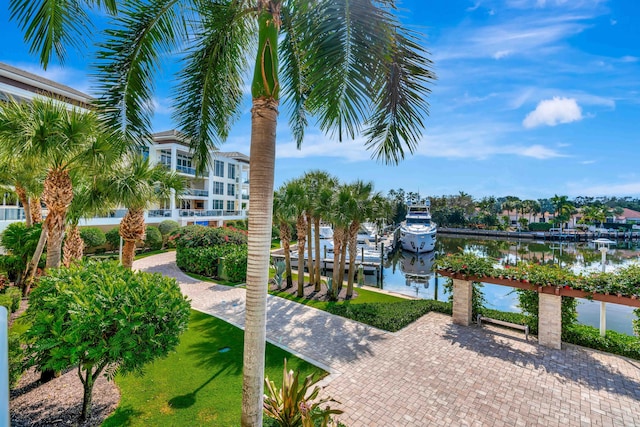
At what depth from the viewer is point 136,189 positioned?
10.0 m

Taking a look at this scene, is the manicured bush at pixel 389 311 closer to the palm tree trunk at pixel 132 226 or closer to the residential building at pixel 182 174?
the residential building at pixel 182 174

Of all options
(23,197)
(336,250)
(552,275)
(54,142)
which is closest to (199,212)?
(23,197)

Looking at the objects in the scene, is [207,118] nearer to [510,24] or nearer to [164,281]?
[164,281]

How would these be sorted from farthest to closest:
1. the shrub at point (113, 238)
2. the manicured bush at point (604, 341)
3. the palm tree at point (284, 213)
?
the shrub at point (113, 238) → the palm tree at point (284, 213) → the manicured bush at point (604, 341)

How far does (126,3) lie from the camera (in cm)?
422

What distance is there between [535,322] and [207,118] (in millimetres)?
10908

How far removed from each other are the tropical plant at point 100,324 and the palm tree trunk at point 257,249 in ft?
6.16

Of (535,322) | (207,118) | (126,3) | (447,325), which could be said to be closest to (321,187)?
(447,325)

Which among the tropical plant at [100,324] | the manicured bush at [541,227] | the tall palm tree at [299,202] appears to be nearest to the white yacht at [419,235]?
the tall palm tree at [299,202]

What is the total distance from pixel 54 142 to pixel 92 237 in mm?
16950

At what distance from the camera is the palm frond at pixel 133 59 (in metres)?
4.33

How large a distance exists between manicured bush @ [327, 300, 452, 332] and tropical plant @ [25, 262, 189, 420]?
6707 mm

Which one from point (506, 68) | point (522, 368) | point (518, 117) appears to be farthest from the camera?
point (518, 117)

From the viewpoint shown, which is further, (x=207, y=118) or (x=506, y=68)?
(x=506, y=68)
